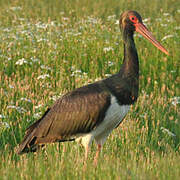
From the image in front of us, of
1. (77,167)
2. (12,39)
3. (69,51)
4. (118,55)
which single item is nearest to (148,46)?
(118,55)

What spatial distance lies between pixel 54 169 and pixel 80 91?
4.35ft

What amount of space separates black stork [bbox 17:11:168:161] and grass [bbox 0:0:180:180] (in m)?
0.17

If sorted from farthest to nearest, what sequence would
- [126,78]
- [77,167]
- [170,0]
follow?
1. [170,0]
2. [126,78]
3. [77,167]

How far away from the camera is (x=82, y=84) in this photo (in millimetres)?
7395

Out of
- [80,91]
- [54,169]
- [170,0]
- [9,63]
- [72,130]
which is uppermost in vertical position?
[170,0]

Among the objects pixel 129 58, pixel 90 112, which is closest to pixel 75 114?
pixel 90 112

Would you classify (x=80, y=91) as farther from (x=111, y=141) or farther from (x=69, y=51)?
(x=69, y=51)

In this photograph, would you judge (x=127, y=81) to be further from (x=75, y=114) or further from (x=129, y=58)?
(x=75, y=114)

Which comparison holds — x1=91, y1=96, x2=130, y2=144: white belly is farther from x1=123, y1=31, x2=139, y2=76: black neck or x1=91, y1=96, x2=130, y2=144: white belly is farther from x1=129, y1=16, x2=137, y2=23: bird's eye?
x1=129, y1=16, x2=137, y2=23: bird's eye

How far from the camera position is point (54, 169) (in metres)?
4.21

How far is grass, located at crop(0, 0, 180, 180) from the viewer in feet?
13.8

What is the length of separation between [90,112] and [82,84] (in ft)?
7.13

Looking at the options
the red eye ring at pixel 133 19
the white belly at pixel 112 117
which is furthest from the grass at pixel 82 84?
the red eye ring at pixel 133 19

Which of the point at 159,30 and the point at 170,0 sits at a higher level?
the point at 170,0
